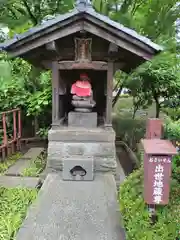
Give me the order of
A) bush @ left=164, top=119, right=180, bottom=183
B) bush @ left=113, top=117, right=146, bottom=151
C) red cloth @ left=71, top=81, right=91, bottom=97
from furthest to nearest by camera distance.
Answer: bush @ left=113, top=117, right=146, bottom=151 → red cloth @ left=71, top=81, right=91, bottom=97 → bush @ left=164, top=119, right=180, bottom=183

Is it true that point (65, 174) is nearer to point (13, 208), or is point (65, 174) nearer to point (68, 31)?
point (13, 208)

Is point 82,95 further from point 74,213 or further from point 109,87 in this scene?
point 74,213

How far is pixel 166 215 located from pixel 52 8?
26.1ft

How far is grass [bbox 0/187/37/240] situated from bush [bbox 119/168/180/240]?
151cm

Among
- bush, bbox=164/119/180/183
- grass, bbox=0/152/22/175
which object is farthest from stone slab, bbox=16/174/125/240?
grass, bbox=0/152/22/175

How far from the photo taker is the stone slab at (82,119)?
564 cm

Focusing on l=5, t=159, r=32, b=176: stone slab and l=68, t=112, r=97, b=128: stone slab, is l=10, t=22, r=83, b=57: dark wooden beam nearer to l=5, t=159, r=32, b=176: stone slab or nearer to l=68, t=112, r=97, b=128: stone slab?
l=68, t=112, r=97, b=128: stone slab

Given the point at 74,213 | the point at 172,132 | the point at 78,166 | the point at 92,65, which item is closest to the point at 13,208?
the point at 74,213

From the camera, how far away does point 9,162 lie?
6309 mm

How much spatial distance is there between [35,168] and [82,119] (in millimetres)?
1523

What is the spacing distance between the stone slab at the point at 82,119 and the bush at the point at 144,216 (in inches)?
65.4

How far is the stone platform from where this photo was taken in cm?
517

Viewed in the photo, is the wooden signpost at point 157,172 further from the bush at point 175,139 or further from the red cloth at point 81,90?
the red cloth at point 81,90

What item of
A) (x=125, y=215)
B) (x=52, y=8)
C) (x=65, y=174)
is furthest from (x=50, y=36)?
(x=52, y=8)
